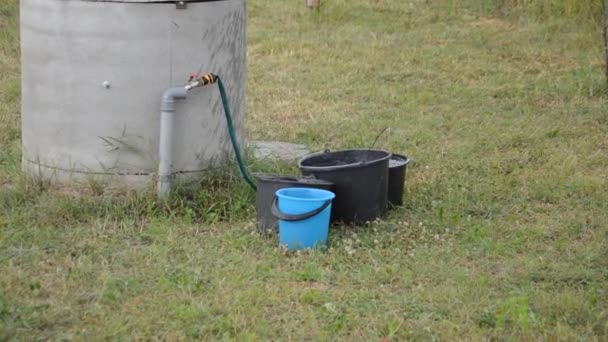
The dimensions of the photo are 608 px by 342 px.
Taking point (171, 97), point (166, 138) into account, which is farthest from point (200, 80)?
point (166, 138)

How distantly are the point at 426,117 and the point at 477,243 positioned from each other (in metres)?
3.02

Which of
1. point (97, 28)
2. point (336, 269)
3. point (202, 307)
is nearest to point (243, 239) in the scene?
point (336, 269)

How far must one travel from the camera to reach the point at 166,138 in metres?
5.88

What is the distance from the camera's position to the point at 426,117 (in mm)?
8508

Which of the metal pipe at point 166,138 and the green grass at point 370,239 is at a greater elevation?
the metal pipe at point 166,138

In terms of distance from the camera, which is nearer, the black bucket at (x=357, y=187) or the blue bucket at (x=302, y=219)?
the blue bucket at (x=302, y=219)

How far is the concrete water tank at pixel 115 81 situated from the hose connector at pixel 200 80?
2.2 inches

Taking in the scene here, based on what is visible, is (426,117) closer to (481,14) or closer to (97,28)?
(97,28)

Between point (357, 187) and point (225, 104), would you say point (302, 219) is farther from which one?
point (225, 104)

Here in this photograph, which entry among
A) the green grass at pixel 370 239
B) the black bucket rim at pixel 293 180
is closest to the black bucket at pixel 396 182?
the green grass at pixel 370 239

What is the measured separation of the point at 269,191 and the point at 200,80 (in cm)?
80

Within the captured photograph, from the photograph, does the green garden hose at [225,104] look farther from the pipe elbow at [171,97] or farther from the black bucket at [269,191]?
the black bucket at [269,191]

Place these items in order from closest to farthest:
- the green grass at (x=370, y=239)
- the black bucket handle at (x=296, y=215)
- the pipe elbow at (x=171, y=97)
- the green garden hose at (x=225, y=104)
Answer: the green grass at (x=370, y=239)
the black bucket handle at (x=296, y=215)
the pipe elbow at (x=171, y=97)
the green garden hose at (x=225, y=104)

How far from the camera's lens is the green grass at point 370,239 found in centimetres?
449
